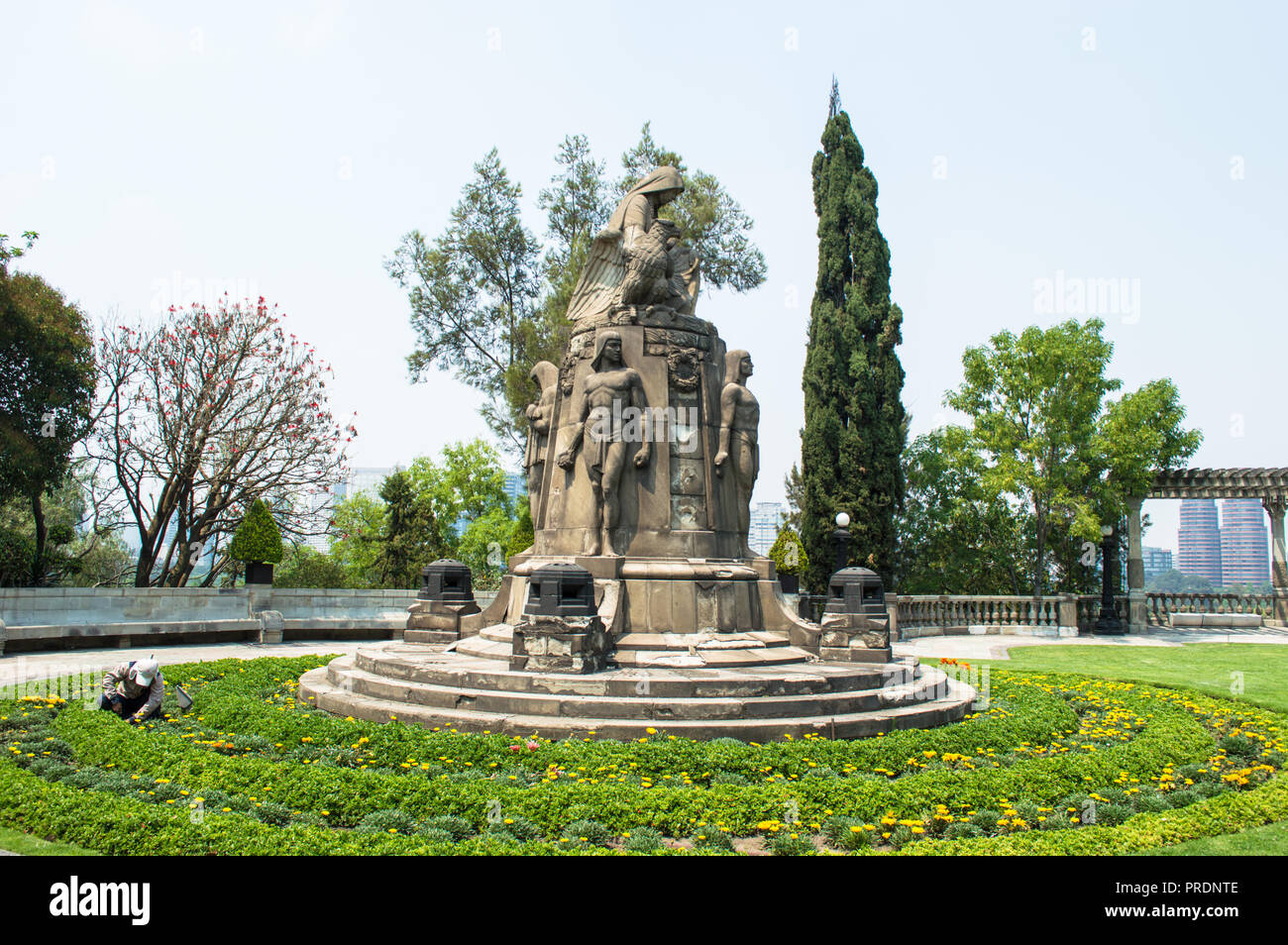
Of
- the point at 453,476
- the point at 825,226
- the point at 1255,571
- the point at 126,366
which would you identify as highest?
the point at 825,226

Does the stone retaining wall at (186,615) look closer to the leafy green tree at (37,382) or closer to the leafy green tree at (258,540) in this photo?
the leafy green tree at (258,540)

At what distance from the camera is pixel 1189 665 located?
52.3 feet

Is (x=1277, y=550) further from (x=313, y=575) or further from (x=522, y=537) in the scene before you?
(x=313, y=575)

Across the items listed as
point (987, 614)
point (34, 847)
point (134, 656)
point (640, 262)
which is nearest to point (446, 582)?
point (640, 262)

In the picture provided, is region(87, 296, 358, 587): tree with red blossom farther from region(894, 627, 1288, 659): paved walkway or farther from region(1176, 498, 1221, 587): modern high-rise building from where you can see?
region(1176, 498, 1221, 587): modern high-rise building

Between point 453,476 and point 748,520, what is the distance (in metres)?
23.1

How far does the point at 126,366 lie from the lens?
22.8m

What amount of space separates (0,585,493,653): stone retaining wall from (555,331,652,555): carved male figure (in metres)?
9.17

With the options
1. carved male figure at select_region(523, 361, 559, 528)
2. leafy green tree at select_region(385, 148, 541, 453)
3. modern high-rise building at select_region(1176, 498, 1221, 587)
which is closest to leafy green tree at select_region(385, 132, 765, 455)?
leafy green tree at select_region(385, 148, 541, 453)

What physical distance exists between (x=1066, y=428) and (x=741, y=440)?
18.4m

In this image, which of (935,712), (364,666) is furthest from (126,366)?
(935,712)

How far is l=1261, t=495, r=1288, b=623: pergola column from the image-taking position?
2673 cm

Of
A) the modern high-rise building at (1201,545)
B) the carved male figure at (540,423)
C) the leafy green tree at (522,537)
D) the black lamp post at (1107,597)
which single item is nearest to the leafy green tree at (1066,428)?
the black lamp post at (1107,597)
